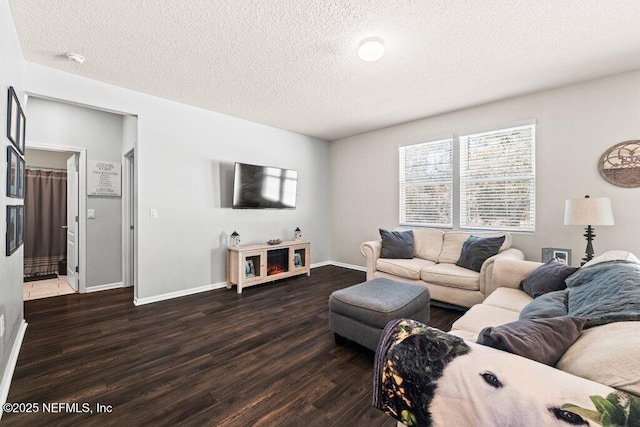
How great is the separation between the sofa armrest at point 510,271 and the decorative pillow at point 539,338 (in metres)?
1.65

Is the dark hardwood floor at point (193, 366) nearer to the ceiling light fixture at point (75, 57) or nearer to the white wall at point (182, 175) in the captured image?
the white wall at point (182, 175)

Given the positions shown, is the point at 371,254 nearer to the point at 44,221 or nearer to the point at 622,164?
the point at 622,164

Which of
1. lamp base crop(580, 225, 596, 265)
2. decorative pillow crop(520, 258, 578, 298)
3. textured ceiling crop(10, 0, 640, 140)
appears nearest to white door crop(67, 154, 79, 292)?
textured ceiling crop(10, 0, 640, 140)

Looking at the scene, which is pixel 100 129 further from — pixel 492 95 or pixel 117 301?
pixel 492 95

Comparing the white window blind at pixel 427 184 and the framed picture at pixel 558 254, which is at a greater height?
the white window blind at pixel 427 184

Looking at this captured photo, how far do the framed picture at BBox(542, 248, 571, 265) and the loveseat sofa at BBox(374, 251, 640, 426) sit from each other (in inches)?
88.6

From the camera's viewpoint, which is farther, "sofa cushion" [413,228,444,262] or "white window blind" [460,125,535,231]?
"sofa cushion" [413,228,444,262]

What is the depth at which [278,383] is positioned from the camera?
1823mm

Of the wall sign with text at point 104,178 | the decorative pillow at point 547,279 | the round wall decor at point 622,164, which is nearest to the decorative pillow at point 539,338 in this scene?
the decorative pillow at point 547,279

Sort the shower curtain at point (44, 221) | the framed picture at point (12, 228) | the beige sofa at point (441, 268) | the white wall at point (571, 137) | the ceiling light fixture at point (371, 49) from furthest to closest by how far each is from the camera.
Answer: the shower curtain at point (44, 221), the beige sofa at point (441, 268), the white wall at point (571, 137), the ceiling light fixture at point (371, 49), the framed picture at point (12, 228)

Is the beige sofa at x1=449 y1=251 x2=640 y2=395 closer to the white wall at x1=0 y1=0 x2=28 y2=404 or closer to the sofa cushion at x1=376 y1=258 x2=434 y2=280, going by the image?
the sofa cushion at x1=376 y1=258 x2=434 y2=280

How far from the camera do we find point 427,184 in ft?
13.9

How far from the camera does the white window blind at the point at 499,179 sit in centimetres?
336

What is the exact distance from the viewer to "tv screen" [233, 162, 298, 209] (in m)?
4.05
